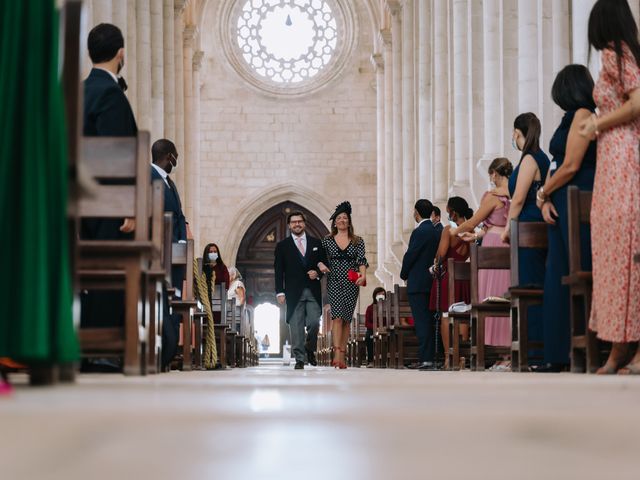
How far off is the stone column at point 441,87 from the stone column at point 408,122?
361 cm

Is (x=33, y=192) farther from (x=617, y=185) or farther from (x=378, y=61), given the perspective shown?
(x=378, y=61)

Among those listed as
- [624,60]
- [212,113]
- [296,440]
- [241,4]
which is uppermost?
[241,4]

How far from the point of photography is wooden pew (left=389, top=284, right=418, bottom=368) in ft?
41.8

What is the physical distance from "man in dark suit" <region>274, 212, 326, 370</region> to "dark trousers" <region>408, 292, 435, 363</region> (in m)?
0.93

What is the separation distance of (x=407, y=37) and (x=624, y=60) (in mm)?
19092

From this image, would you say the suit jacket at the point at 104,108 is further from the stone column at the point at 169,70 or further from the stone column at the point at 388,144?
the stone column at the point at 388,144

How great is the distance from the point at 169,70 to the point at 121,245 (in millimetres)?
17741

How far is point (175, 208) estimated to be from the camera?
27.9 feet

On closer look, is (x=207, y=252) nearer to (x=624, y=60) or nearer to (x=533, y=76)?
(x=533, y=76)

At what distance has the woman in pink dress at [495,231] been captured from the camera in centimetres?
888

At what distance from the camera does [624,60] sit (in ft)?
18.3

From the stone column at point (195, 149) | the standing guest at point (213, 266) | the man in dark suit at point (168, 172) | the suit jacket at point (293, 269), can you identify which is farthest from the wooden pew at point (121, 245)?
the stone column at point (195, 149)

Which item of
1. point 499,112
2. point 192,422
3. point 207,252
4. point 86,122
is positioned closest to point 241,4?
point 499,112

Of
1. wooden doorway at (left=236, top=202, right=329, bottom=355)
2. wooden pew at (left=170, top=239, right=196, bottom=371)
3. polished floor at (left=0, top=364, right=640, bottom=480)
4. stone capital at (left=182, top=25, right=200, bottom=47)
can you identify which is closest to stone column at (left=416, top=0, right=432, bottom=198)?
stone capital at (left=182, top=25, right=200, bottom=47)
